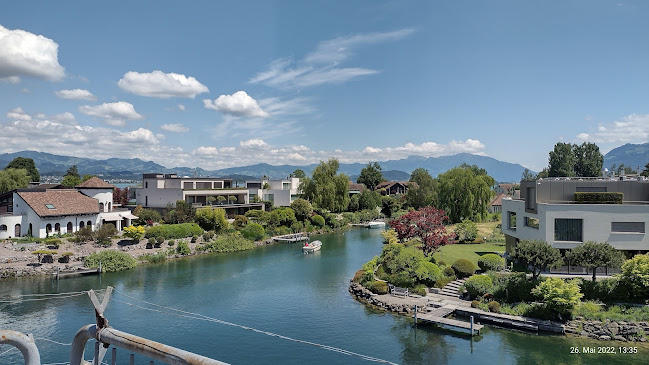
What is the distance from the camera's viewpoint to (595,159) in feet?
290

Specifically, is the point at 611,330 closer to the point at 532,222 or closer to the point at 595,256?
the point at 595,256

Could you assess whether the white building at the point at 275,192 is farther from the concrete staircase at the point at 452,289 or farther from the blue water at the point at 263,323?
the concrete staircase at the point at 452,289

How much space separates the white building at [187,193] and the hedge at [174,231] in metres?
7.33

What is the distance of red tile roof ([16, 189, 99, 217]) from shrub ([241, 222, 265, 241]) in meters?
15.0

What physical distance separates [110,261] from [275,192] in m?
33.7

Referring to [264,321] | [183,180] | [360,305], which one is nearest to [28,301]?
[264,321]

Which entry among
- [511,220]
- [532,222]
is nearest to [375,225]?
[511,220]

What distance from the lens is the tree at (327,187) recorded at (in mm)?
63625

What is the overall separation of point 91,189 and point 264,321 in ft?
101

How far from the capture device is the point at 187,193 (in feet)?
172

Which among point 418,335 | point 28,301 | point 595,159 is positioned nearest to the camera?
point 418,335

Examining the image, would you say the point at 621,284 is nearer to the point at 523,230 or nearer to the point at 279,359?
the point at 523,230

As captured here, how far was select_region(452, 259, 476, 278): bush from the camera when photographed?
89.6ft

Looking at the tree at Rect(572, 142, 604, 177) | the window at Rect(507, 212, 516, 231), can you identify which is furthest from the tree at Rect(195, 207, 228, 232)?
the tree at Rect(572, 142, 604, 177)
